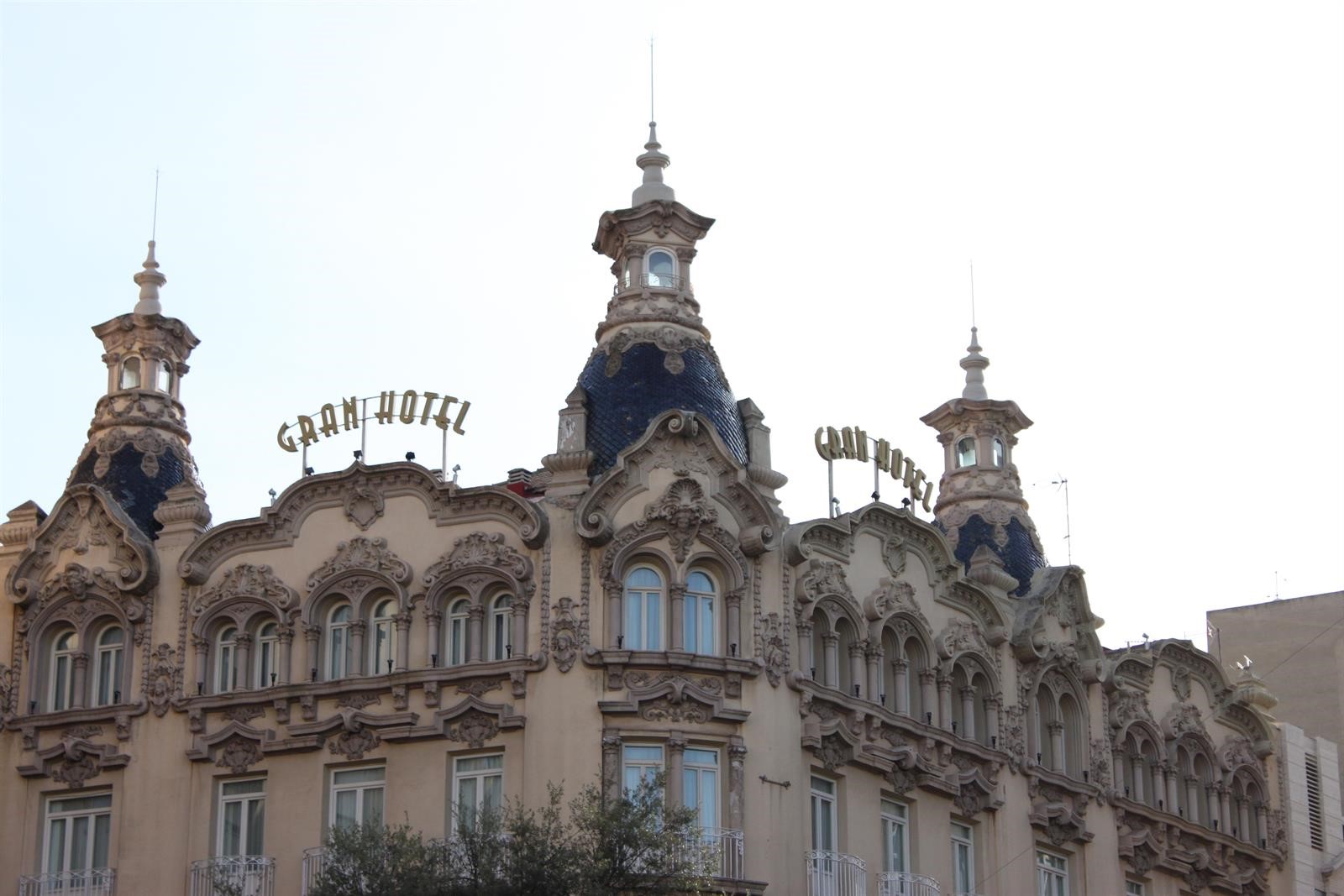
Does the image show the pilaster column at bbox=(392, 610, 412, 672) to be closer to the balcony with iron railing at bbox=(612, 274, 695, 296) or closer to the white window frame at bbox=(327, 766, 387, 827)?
the white window frame at bbox=(327, 766, 387, 827)

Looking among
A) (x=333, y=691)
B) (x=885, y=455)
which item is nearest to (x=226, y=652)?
(x=333, y=691)

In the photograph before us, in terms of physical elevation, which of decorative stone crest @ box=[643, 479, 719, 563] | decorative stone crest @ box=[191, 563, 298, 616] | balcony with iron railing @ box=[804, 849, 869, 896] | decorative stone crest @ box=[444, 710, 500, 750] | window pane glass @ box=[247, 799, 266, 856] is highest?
decorative stone crest @ box=[643, 479, 719, 563]

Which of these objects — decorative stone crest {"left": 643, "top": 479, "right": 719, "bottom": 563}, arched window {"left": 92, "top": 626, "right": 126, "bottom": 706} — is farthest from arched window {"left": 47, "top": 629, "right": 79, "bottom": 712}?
decorative stone crest {"left": 643, "top": 479, "right": 719, "bottom": 563}

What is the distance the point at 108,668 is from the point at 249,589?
350cm

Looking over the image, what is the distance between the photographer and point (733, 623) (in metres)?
50.3

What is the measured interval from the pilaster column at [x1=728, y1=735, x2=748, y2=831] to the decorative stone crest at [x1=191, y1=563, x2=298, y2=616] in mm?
8989

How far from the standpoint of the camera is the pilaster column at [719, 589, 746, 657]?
1972 inches

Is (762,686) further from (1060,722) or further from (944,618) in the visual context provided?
(1060,722)

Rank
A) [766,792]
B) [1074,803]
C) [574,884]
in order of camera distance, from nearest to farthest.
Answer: [574,884]
[766,792]
[1074,803]

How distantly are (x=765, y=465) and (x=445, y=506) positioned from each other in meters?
6.18

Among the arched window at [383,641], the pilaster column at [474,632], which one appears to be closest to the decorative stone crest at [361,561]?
the arched window at [383,641]

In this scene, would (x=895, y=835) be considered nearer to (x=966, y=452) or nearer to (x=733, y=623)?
(x=733, y=623)

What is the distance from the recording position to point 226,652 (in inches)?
2074

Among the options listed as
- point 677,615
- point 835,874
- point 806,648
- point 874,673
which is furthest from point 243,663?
point 874,673
